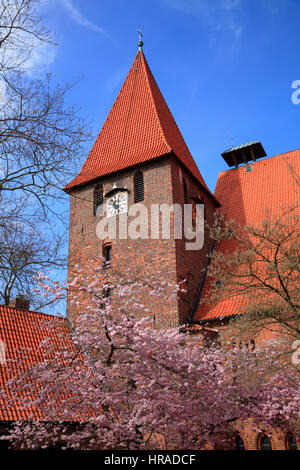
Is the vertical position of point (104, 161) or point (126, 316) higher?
point (104, 161)

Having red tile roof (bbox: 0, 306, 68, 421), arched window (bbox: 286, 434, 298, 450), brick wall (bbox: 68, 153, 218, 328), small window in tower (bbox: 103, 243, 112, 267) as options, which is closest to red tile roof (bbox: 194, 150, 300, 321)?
brick wall (bbox: 68, 153, 218, 328)

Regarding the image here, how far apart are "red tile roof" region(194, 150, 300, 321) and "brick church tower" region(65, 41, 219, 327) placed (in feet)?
2.87

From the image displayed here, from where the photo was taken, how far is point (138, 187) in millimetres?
16688

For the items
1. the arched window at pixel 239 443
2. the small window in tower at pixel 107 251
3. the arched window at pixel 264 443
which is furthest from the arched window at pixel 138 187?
the arched window at pixel 264 443

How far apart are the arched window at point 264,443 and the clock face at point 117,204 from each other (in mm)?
8465

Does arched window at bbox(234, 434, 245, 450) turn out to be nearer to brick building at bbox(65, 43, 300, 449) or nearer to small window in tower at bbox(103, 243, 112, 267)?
brick building at bbox(65, 43, 300, 449)

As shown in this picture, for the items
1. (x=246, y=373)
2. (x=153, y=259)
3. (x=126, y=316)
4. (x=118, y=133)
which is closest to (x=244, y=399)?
(x=246, y=373)

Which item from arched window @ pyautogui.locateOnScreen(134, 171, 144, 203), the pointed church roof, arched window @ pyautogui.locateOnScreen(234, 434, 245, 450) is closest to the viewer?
arched window @ pyautogui.locateOnScreen(234, 434, 245, 450)

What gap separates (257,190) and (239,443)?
10.1 metres

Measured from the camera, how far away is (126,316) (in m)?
8.37

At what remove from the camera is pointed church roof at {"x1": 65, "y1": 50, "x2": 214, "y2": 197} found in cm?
1711

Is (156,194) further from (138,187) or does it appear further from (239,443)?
(239,443)
